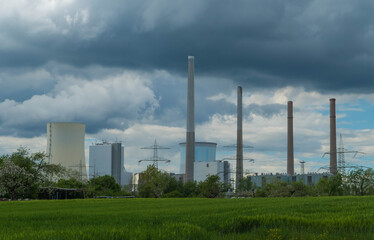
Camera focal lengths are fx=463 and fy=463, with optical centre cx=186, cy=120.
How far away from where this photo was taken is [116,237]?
33.4 feet

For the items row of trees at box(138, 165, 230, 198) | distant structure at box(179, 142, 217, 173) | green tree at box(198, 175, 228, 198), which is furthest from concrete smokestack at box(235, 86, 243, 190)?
distant structure at box(179, 142, 217, 173)

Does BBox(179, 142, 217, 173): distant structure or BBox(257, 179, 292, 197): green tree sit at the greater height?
BBox(179, 142, 217, 173): distant structure

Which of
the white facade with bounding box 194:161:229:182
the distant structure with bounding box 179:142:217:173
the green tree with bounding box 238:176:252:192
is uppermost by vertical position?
the distant structure with bounding box 179:142:217:173

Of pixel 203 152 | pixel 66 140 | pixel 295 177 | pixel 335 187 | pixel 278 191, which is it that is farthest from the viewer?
pixel 203 152

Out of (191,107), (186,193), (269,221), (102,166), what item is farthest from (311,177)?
(269,221)

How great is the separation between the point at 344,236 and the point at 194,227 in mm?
3821

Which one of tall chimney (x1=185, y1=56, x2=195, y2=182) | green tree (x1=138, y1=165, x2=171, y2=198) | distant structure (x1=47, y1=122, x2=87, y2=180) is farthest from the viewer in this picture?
tall chimney (x1=185, y1=56, x2=195, y2=182)

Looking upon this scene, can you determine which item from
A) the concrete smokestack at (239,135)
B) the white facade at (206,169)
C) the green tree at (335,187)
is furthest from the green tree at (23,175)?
the white facade at (206,169)

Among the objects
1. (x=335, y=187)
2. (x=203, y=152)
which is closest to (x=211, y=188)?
(x=335, y=187)

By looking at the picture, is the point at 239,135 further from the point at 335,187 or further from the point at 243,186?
the point at 335,187

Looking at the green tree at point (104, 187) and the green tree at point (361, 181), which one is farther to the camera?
the green tree at point (104, 187)

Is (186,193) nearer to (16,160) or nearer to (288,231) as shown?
(16,160)

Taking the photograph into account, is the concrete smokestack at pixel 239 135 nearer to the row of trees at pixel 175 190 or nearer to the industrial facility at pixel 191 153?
the industrial facility at pixel 191 153

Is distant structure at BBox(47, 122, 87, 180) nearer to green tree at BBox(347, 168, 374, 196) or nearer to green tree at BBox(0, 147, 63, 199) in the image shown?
green tree at BBox(0, 147, 63, 199)
